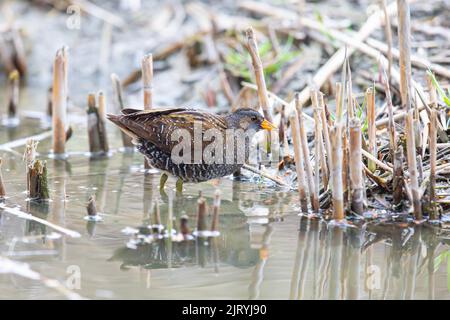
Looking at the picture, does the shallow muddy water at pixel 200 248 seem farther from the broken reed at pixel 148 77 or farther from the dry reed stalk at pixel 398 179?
the broken reed at pixel 148 77

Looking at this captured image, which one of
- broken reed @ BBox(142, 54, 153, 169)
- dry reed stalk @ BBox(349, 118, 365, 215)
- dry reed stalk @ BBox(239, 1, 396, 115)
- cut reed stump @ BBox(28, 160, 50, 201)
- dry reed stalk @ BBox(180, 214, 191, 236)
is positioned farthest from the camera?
dry reed stalk @ BBox(239, 1, 396, 115)

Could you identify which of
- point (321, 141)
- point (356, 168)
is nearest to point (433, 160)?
point (356, 168)

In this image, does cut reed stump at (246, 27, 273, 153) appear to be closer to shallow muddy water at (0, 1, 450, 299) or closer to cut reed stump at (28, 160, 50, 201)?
shallow muddy water at (0, 1, 450, 299)

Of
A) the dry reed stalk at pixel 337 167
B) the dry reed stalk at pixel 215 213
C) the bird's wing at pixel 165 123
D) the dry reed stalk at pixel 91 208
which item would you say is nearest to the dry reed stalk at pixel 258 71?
the bird's wing at pixel 165 123

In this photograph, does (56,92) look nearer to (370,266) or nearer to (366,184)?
(366,184)

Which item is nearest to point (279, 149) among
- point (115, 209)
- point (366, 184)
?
point (366, 184)

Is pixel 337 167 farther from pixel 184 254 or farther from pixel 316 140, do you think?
pixel 184 254

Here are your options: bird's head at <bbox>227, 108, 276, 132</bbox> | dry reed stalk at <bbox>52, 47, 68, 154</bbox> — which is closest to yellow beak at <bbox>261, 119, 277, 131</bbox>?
bird's head at <bbox>227, 108, 276, 132</bbox>
